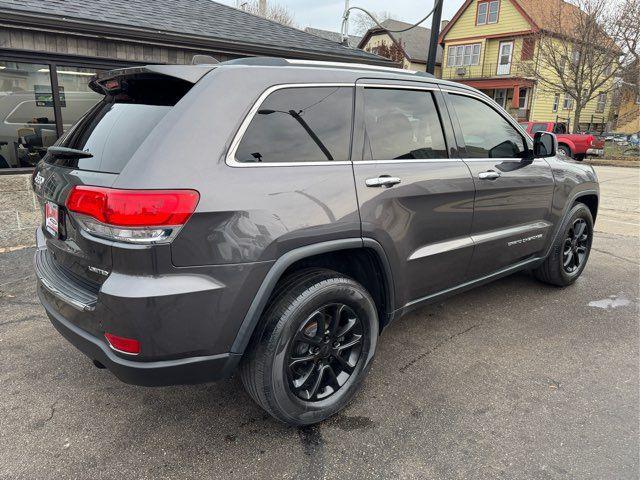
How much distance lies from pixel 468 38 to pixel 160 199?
122 feet

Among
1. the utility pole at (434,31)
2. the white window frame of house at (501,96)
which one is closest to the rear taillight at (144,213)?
the utility pole at (434,31)

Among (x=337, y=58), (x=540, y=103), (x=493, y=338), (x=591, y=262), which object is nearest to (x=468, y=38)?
(x=540, y=103)

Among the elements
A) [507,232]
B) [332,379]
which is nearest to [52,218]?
[332,379]

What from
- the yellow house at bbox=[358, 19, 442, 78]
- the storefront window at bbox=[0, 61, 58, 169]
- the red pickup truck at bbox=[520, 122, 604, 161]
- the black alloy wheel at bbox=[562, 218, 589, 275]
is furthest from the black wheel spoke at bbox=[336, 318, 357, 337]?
the yellow house at bbox=[358, 19, 442, 78]

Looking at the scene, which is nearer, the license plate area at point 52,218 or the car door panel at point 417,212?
the license plate area at point 52,218

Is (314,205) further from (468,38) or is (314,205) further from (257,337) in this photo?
(468,38)

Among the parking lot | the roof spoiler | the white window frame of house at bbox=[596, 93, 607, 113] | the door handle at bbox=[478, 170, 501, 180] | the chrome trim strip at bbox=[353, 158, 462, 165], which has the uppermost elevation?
the white window frame of house at bbox=[596, 93, 607, 113]

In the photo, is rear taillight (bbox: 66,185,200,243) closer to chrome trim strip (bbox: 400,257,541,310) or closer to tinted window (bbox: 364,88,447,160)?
tinted window (bbox: 364,88,447,160)

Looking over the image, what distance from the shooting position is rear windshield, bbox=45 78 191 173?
2129 mm

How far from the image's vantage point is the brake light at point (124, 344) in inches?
77.8

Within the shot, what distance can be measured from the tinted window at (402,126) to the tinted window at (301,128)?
184 mm

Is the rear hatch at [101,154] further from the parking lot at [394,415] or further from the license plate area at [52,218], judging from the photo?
the parking lot at [394,415]

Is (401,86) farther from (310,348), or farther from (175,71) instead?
(310,348)

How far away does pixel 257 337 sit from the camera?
226 centimetres
